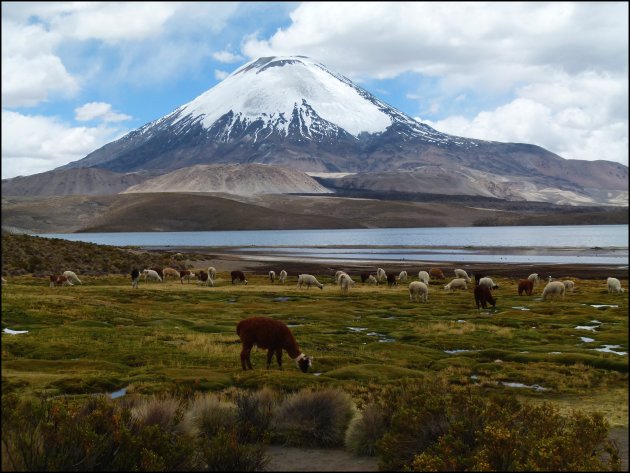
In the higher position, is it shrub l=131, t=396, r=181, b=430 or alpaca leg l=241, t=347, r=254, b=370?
shrub l=131, t=396, r=181, b=430

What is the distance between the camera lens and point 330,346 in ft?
81.1

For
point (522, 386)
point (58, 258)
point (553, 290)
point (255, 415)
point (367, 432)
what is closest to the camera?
point (367, 432)

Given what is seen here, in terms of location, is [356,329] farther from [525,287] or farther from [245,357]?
[525,287]

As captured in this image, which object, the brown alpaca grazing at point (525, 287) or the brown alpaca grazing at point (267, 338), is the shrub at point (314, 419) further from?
the brown alpaca grazing at point (525, 287)

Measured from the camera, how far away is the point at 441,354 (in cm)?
2356

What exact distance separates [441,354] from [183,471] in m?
15.8

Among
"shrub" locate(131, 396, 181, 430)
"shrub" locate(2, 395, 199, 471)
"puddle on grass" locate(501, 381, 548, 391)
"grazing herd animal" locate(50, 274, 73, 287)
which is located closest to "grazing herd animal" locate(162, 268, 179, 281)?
"grazing herd animal" locate(50, 274, 73, 287)

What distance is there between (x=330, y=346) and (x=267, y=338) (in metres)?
6.59

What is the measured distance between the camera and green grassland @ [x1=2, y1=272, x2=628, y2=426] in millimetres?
16922

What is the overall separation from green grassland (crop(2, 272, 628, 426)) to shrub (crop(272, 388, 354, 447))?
333 cm

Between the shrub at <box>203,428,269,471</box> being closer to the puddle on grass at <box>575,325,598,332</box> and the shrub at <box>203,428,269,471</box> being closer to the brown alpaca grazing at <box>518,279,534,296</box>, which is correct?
the puddle on grass at <box>575,325,598,332</box>

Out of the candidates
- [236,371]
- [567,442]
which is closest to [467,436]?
[567,442]

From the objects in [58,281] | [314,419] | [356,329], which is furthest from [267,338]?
[58,281]

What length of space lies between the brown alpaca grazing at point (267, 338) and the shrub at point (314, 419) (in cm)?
560
